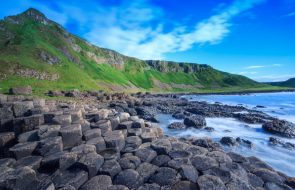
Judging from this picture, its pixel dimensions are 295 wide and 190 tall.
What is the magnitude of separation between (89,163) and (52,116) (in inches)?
181

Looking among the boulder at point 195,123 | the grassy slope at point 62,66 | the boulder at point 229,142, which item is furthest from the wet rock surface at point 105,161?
the grassy slope at point 62,66

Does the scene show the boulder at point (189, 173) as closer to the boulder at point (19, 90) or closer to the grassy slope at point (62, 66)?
the boulder at point (19, 90)

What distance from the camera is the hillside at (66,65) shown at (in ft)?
165

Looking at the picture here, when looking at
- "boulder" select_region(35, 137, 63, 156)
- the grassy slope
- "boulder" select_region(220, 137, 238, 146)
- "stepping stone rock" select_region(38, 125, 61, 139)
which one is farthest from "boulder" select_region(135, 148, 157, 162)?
the grassy slope

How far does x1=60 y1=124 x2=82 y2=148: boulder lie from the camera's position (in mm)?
9492

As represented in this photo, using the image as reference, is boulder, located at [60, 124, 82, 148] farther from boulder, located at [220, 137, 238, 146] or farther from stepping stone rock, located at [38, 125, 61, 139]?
boulder, located at [220, 137, 238, 146]

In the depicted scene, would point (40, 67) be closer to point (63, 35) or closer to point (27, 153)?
point (27, 153)

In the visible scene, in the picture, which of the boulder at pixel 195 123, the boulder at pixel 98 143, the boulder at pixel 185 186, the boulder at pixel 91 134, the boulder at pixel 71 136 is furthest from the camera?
the boulder at pixel 195 123

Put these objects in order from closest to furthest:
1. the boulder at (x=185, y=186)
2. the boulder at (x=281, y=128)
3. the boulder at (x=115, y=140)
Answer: the boulder at (x=185, y=186)
the boulder at (x=115, y=140)
the boulder at (x=281, y=128)

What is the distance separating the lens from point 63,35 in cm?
10912

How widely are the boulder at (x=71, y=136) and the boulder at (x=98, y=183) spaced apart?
9.48 ft

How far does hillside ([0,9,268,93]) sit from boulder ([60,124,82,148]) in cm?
2786

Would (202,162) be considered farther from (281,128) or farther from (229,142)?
(281,128)

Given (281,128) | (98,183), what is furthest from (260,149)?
(98,183)
